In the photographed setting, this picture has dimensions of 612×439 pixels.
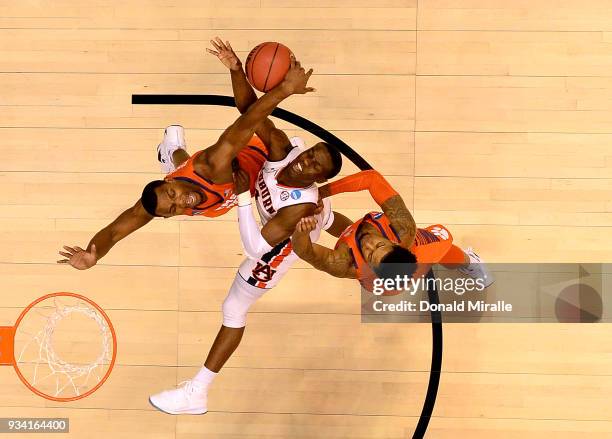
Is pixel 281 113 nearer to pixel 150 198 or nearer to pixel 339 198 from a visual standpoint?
pixel 339 198

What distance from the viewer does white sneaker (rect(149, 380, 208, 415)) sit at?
16.2ft

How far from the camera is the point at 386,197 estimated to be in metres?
4.41

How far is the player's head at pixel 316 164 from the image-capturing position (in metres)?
4.21

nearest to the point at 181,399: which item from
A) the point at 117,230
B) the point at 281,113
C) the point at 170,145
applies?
the point at 117,230

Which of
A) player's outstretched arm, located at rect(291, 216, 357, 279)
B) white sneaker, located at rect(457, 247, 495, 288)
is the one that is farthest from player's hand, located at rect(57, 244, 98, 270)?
white sneaker, located at rect(457, 247, 495, 288)

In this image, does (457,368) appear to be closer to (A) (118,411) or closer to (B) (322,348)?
(B) (322,348)

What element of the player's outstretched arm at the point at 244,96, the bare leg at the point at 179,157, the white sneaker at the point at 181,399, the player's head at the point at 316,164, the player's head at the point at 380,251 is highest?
the player's outstretched arm at the point at 244,96

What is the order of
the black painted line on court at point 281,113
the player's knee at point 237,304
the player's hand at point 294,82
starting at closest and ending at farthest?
the player's hand at point 294,82 < the player's knee at point 237,304 < the black painted line on court at point 281,113

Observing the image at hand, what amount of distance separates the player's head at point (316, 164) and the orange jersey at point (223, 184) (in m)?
0.39

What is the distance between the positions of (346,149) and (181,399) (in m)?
2.19

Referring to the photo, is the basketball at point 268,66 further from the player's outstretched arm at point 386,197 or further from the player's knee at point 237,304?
the player's knee at point 237,304

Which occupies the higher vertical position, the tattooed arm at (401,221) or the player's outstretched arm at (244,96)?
the player's outstretched arm at (244,96)

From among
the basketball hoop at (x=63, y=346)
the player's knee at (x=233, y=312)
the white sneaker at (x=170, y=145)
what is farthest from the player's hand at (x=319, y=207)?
the basketball hoop at (x=63, y=346)

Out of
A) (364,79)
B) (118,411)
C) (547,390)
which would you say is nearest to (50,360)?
(118,411)
